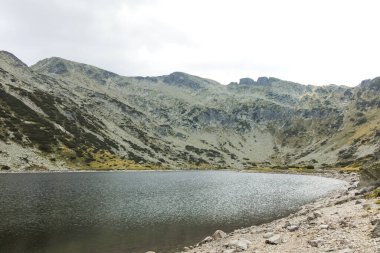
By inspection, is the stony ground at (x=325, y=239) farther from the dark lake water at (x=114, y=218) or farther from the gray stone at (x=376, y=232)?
the dark lake water at (x=114, y=218)

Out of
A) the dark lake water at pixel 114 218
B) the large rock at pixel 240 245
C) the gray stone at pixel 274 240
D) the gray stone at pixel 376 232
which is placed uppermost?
the gray stone at pixel 376 232

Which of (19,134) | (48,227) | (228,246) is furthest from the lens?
(19,134)

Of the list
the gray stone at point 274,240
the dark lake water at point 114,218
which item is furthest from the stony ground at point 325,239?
the dark lake water at point 114,218

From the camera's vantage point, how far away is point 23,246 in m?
40.0

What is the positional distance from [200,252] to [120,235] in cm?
1601

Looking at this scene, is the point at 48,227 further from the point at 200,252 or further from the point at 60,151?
the point at 60,151

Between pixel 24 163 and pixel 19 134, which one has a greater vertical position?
pixel 19 134

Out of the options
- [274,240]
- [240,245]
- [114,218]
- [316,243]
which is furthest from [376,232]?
[114,218]

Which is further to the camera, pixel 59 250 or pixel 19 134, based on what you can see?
pixel 19 134

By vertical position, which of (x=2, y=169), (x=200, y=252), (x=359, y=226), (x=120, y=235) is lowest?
(x=2, y=169)

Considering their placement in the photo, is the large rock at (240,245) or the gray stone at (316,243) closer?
the gray stone at (316,243)

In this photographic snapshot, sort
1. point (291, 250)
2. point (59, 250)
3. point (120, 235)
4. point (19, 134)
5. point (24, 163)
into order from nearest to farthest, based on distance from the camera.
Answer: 1. point (291, 250)
2. point (59, 250)
3. point (120, 235)
4. point (24, 163)
5. point (19, 134)

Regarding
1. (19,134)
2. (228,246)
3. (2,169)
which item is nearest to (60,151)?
(19,134)

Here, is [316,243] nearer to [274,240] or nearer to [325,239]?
[325,239]
